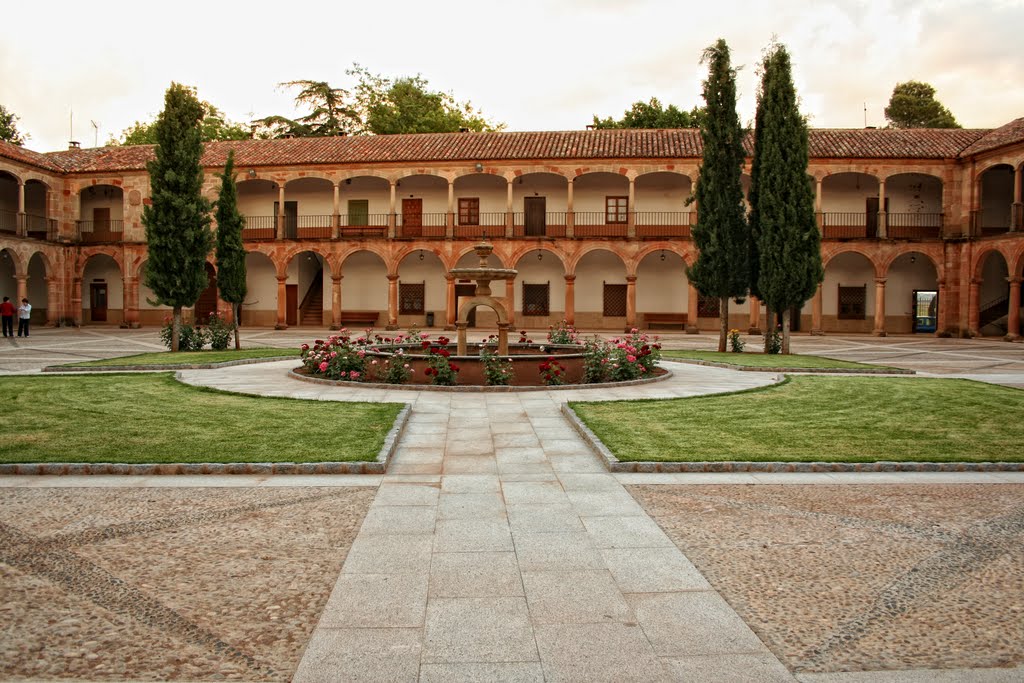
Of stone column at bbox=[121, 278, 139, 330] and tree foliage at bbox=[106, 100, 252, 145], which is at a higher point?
tree foliage at bbox=[106, 100, 252, 145]

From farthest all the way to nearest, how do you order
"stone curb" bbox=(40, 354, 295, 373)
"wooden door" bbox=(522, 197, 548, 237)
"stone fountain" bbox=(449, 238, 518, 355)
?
1. "wooden door" bbox=(522, 197, 548, 237)
2. "stone fountain" bbox=(449, 238, 518, 355)
3. "stone curb" bbox=(40, 354, 295, 373)

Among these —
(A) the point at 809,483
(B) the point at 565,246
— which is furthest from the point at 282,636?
(B) the point at 565,246

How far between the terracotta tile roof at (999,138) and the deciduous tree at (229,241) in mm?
24766

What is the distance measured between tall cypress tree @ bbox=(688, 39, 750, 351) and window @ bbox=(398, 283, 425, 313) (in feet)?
51.3

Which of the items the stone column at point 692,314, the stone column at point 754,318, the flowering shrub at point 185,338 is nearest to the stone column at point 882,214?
the stone column at point 754,318

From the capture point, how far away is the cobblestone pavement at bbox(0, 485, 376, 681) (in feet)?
9.32

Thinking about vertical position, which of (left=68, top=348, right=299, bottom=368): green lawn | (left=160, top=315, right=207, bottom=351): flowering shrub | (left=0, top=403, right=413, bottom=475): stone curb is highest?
(left=160, top=315, right=207, bottom=351): flowering shrub

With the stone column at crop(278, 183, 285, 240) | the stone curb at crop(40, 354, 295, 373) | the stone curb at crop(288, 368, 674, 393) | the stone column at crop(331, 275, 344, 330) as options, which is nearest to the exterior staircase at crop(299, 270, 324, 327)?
the stone column at crop(331, 275, 344, 330)

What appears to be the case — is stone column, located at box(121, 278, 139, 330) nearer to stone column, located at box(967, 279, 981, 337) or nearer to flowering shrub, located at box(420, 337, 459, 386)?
flowering shrub, located at box(420, 337, 459, 386)

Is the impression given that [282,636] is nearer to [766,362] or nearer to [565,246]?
[766,362]

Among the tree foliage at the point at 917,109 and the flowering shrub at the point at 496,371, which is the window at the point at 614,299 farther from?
the tree foliage at the point at 917,109

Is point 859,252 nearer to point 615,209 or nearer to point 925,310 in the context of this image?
point 925,310

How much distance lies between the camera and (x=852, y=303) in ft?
99.0

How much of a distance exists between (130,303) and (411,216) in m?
12.4
